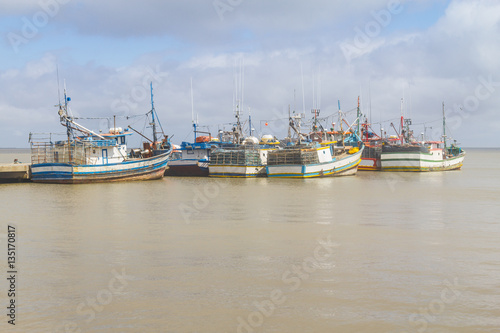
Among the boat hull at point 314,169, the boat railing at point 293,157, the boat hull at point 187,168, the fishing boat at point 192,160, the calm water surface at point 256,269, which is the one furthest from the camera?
the fishing boat at point 192,160

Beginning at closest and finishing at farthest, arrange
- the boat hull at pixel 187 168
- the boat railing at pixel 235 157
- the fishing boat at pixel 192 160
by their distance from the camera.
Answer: the boat railing at pixel 235 157 → the boat hull at pixel 187 168 → the fishing boat at pixel 192 160

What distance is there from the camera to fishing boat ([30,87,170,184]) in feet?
137

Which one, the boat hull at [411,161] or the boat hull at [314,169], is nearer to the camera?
the boat hull at [314,169]

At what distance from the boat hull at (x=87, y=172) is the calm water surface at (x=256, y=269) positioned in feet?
56.2

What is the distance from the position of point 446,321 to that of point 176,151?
5595 centimetres

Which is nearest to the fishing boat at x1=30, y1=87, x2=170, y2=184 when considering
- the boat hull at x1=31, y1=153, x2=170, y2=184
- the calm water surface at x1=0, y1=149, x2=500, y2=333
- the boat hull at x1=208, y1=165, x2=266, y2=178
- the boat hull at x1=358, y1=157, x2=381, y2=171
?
the boat hull at x1=31, y1=153, x2=170, y2=184

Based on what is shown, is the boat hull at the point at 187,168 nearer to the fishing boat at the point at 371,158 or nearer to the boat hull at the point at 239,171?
the boat hull at the point at 239,171

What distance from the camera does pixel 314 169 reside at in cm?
4744

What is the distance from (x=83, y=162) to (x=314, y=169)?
21384 mm

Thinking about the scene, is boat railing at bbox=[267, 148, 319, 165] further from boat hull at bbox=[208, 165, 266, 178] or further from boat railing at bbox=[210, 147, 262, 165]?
boat railing at bbox=[210, 147, 262, 165]

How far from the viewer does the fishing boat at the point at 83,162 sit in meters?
41.7

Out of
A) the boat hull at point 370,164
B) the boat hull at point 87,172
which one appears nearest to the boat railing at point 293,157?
the boat hull at point 87,172

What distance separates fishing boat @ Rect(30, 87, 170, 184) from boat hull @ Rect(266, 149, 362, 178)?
11465 mm

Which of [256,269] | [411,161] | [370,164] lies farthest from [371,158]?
[256,269]
